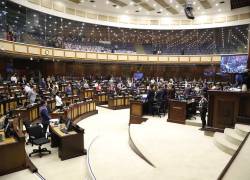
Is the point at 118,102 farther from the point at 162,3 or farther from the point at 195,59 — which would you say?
the point at 195,59

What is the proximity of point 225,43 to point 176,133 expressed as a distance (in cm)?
1661

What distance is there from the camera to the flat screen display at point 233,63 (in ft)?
50.3

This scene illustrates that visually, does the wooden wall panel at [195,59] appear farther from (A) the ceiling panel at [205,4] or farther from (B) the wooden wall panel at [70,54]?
(B) the wooden wall panel at [70,54]

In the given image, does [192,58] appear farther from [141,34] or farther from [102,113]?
[102,113]

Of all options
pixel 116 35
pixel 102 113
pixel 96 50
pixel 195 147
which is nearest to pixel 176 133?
pixel 195 147

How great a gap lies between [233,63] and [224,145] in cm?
1354

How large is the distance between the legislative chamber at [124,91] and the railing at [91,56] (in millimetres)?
84

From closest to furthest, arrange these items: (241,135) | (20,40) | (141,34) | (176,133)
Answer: (241,135)
(176,133)
(20,40)
(141,34)

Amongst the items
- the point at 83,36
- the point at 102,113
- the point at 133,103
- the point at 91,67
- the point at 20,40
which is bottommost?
the point at 102,113

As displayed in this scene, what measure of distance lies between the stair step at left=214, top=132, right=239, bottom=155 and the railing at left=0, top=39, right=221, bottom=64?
37.9 feet

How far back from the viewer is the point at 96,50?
61.5ft

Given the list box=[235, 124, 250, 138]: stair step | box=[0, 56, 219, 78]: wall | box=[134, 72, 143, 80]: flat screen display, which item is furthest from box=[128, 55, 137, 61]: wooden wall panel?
box=[235, 124, 250, 138]: stair step

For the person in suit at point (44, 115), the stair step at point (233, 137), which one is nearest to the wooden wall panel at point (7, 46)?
the person in suit at point (44, 115)

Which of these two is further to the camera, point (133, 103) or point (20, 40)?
point (20, 40)
